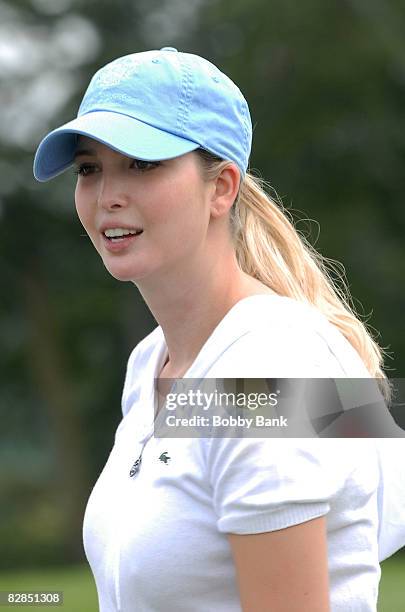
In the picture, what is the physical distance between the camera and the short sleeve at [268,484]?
158 centimetres

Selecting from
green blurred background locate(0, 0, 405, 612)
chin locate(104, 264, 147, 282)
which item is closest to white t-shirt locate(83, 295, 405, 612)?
chin locate(104, 264, 147, 282)

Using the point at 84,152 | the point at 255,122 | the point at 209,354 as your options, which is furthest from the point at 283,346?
the point at 255,122

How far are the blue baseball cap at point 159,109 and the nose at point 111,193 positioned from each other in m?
0.07

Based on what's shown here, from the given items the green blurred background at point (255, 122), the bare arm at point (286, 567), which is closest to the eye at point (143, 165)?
the bare arm at point (286, 567)

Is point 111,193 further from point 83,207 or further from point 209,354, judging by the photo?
point 209,354

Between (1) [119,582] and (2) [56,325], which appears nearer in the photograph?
(1) [119,582]

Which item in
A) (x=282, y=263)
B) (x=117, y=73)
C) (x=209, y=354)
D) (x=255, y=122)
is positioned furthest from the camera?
(x=255, y=122)

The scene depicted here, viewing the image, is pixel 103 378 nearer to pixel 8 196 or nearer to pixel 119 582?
pixel 8 196

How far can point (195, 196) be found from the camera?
1.92 metres

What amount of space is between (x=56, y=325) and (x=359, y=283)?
187 inches

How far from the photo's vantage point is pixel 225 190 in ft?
6.61

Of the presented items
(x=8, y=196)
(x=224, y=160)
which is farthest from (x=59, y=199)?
(x=224, y=160)

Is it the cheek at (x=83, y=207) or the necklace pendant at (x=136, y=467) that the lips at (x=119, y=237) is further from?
the necklace pendant at (x=136, y=467)

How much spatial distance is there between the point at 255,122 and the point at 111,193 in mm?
13288
